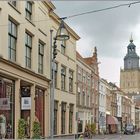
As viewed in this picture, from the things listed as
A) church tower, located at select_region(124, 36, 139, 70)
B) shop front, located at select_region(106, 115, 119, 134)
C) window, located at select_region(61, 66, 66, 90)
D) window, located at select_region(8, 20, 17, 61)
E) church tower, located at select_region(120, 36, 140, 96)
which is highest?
church tower, located at select_region(124, 36, 139, 70)

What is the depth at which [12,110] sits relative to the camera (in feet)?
100

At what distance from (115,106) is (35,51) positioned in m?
60.1

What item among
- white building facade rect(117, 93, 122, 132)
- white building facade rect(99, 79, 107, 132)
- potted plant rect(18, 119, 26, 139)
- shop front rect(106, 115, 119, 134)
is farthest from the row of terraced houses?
white building facade rect(117, 93, 122, 132)

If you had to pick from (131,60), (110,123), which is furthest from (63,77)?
(131,60)

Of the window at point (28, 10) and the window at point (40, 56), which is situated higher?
the window at point (28, 10)

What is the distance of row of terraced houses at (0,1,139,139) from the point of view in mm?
29312

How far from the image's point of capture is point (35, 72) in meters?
35.2

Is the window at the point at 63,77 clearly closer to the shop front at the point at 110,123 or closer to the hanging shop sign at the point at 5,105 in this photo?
the hanging shop sign at the point at 5,105

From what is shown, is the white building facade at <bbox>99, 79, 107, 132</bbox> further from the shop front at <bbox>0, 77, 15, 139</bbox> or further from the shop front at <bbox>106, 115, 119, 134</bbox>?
the shop front at <bbox>0, 77, 15, 139</bbox>

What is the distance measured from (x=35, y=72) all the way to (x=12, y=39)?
5.09 m

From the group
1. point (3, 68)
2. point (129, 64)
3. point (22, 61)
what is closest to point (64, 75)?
point (22, 61)

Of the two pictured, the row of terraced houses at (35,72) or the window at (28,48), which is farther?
the window at (28,48)

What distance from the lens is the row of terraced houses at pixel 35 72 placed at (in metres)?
29.3

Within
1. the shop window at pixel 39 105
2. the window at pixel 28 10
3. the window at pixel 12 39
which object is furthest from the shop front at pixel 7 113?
the window at pixel 28 10
